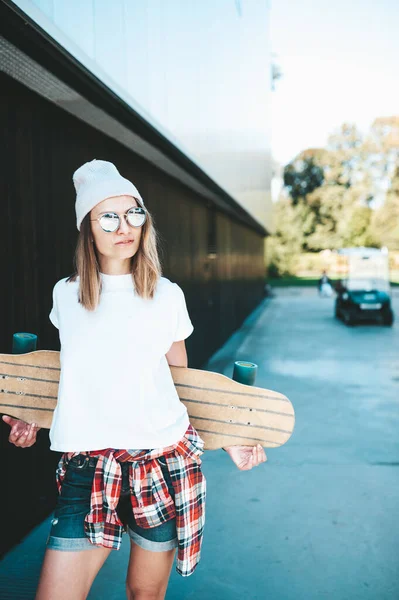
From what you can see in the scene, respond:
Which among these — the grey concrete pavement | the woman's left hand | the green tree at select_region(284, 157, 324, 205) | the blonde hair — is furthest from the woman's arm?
the green tree at select_region(284, 157, 324, 205)

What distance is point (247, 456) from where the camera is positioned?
2.13m

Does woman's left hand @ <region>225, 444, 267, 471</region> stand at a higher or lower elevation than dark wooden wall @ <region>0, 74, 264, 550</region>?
lower

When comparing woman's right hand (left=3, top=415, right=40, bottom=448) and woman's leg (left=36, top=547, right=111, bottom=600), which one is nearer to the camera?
woman's leg (left=36, top=547, right=111, bottom=600)

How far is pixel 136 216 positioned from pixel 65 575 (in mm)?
1130

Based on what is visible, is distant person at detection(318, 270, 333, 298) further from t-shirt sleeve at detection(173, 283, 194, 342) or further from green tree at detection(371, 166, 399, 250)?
green tree at detection(371, 166, 399, 250)

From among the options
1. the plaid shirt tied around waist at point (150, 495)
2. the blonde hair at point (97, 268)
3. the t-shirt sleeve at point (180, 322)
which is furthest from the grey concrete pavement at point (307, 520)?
the blonde hair at point (97, 268)

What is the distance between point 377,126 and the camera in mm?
56906

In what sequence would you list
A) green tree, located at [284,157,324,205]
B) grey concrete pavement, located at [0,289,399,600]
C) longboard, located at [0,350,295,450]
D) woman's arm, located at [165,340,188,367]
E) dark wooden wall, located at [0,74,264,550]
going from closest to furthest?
woman's arm, located at [165,340,188,367], longboard, located at [0,350,295,450], grey concrete pavement, located at [0,289,399,600], dark wooden wall, located at [0,74,264,550], green tree, located at [284,157,324,205]

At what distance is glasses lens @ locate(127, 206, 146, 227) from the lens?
6.18ft

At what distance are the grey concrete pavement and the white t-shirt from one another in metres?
1.58

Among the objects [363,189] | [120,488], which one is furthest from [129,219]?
[363,189]

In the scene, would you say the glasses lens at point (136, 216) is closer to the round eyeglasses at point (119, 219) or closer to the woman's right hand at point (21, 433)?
the round eyeglasses at point (119, 219)

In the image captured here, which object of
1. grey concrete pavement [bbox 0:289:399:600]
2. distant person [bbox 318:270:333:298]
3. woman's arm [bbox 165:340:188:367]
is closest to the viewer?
woman's arm [bbox 165:340:188:367]

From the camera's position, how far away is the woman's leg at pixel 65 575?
1.70 m
